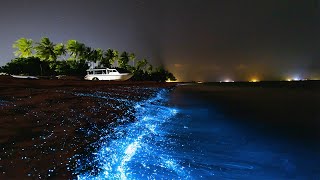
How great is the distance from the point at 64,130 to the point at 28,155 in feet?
7.83

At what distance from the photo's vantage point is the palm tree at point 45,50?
66.2m

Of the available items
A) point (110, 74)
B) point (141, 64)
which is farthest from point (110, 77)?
point (141, 64)

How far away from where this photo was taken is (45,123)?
8.23 m

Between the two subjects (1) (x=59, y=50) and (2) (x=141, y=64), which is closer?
(1) (x=59, y=50)

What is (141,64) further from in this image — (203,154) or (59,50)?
(203,154)

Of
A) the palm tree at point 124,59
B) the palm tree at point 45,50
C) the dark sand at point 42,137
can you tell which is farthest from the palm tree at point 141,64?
the dark sand at point 42,137

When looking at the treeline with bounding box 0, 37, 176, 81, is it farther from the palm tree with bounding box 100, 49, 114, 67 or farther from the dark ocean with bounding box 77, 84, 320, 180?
the dark ocean with bounding box 77, 84, 320, 180

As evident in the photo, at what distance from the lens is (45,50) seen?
6669 centimetres

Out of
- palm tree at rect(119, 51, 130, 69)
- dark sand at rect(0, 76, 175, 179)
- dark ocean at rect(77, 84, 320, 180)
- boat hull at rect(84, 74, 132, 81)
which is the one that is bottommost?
dark ocean at rect(77, 84, 320, 180)

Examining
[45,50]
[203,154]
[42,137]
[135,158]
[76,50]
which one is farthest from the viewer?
[76,50]

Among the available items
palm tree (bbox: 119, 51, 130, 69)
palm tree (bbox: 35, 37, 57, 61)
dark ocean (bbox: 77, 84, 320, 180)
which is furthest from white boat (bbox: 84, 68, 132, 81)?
palm tree (bbox: 119, 51, 130, 69)

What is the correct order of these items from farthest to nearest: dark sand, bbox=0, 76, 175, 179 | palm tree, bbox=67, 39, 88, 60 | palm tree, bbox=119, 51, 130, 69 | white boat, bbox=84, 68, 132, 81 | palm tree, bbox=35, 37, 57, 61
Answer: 1. palm tree, bbox=119, 51, 130, 69
2. palm tree, bbox=67, 39, 88, 60
3. palm tree, bbox=35, 37, 57, 61
4. white boat, bbox=84, 68, 132, 81
5. dark sand, bbox=0, 76, 175, 179

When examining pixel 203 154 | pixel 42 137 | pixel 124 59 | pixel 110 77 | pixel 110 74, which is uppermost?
pixel 124 59

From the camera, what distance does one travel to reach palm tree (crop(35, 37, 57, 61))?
217 feet
